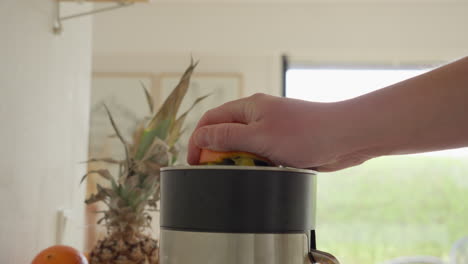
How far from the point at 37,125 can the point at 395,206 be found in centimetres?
317

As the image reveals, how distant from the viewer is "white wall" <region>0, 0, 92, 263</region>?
0.86 m

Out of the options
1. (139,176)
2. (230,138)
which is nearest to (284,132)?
(230,138)

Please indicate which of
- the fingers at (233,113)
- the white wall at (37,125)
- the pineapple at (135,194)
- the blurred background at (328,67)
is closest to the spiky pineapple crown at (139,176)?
the pineapple at (135,194)

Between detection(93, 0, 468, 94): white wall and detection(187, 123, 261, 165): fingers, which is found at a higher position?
detection(93, 0, 468, 94): white wall

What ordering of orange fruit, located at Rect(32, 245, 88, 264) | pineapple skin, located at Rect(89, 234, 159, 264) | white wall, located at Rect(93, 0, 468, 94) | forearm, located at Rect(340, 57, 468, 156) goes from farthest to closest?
white wall, located at Rect(93, 0, 468, 94)
pineapple skin, located at Rect(89, 234, 159, 264)
orange fruit, located at Rect(32, 245, 88, 264)
forearm, located at Rect(340, 57, 468, 156)

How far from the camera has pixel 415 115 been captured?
1.79 ft

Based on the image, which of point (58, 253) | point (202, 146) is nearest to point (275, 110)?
point (202, 146)

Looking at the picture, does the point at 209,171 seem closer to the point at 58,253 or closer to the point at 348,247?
the point at 58,253

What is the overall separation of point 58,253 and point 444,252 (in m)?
3.47

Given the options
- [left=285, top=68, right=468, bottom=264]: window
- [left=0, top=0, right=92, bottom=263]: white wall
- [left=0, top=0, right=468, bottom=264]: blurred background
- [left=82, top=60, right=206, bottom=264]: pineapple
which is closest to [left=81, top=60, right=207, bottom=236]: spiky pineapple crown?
[left=82, top=60, right=206, bottom=264]: pineapple

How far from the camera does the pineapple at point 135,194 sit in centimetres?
100

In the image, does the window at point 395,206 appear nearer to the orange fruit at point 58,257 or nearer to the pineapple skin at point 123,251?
the pineapple skin at point 123,251

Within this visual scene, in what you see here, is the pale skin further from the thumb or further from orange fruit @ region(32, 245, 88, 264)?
orange fruit @ region(32, 245, 88, 264)

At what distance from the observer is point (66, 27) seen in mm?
1253
